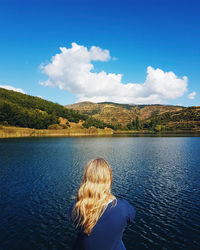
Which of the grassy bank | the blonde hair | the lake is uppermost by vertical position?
the blonde hair

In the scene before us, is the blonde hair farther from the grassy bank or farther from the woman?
the grassy bank

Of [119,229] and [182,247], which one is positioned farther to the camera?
[182,247]

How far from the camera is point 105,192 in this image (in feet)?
13.4

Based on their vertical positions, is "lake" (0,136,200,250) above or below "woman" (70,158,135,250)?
below

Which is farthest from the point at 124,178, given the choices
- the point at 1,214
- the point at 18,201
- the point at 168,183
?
the point at 1,214

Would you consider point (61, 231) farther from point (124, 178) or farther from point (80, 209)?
point (124, 178)

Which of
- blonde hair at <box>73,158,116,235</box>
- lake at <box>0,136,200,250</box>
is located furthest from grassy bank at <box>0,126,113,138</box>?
blonde hair at <box>73,158,116,235</box>

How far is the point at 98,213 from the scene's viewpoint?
152 inches

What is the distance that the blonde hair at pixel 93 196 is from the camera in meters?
3.84

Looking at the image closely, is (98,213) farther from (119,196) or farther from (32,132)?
(32,132)

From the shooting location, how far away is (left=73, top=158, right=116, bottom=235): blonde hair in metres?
3.84

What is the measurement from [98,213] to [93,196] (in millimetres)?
346

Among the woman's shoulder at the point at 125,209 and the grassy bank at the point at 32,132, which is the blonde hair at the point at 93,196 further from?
the grassy bank at the point at 32,132

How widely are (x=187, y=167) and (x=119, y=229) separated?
3172cm
